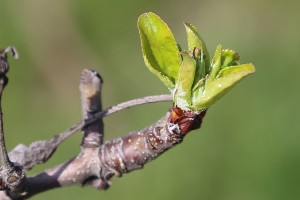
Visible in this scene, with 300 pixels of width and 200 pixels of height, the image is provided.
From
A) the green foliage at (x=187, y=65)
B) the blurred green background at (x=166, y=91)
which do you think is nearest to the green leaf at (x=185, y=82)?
the green foliage at (x=187, y=65)

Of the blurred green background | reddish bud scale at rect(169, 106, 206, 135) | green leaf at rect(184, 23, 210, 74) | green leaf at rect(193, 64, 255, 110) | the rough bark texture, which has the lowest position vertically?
the blurred green background

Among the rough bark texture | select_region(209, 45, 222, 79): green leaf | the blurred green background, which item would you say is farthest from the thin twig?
the blurred green background

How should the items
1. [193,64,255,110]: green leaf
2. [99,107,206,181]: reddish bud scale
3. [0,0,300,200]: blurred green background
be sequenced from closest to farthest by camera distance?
[193,64,255,110]: green leaf → [99,107,206,181]: reddish bud scale → [0,0,300,200]: blurred green background

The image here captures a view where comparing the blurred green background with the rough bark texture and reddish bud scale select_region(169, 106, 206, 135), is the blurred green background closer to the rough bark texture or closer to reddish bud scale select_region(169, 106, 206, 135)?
the rough bark texture

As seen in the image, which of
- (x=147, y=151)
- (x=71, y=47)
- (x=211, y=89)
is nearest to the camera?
(x=211, y=89)

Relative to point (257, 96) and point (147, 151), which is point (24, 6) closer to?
point (257, 96)

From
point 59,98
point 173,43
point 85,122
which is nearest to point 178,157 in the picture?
point 59,98
